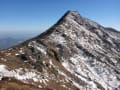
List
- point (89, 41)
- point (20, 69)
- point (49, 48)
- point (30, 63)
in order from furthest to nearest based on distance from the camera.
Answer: point (89, 41)
point (49, 48)
point (30, 63)
point (20, 69)

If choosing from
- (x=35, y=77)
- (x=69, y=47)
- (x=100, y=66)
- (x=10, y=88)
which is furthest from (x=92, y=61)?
(x=10, y=88)

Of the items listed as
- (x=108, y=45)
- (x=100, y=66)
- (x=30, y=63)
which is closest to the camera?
A: (x=30, y=63)

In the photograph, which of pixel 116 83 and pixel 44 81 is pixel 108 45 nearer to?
pixel 116 83

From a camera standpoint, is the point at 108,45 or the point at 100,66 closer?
the point at 100,66

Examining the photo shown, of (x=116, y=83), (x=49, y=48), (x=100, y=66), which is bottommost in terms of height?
(x=116, y=83)

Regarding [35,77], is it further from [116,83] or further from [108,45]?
[108,45]

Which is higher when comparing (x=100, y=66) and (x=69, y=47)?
(x=69, y=47)

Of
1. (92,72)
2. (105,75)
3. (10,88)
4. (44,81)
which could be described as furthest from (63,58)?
(10,88)
